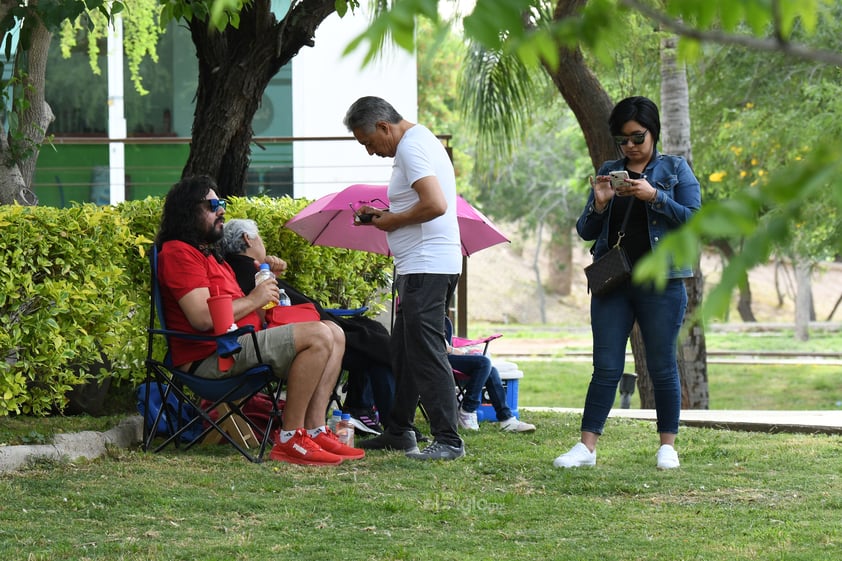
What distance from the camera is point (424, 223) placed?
543 centimetres

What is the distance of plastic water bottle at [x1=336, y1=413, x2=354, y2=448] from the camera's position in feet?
19.0

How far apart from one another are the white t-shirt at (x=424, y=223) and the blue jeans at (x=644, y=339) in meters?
0.72

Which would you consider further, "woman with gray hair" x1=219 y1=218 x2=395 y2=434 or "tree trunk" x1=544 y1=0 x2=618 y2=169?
"tree trunk" x1=544 y1=0 x2=618 y2=169

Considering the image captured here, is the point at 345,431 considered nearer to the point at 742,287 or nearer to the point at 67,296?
the point at 67,296

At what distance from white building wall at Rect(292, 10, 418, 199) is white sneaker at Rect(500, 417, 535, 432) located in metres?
6.09

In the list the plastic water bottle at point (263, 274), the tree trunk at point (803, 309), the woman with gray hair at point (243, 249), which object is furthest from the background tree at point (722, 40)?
the tree trunk at point (803, 309)

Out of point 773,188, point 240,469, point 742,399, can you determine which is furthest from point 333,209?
point 742,399

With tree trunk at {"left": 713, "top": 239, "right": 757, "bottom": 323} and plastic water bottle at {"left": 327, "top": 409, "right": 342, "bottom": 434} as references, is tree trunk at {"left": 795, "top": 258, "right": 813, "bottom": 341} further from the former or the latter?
plastic water bottle at {"left": 327, "top": 409, "right": 342, "bottom": 434}

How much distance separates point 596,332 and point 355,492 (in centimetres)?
138

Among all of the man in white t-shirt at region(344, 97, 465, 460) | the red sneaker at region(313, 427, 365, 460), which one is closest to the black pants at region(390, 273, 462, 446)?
the man in white t-shirt at region(344, 97, 465, 460)

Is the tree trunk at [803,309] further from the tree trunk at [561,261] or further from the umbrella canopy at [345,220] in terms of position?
the umbrella canopy at [345,220]

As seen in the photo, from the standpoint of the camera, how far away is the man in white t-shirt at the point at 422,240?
5.36m

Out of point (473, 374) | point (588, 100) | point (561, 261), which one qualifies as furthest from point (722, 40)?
point (561, 261)

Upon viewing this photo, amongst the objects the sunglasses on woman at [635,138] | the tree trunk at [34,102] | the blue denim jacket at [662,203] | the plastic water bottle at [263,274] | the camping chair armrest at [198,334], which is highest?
the tree trunk at [34,102]
